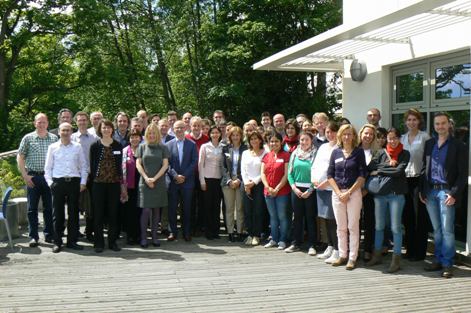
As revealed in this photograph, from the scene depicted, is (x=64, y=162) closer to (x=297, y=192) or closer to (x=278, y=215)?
(x=278, y=215)

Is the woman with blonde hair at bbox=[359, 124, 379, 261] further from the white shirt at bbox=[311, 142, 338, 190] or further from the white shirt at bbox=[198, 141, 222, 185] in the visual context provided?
the white shirt at bbox=[198, 141, 222, 185]

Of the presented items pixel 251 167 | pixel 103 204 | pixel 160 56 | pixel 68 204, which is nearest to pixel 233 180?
pixel 251 167

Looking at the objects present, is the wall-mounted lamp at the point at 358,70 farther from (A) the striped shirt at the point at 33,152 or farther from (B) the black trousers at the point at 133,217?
(A) the striped shirt at the point at 33,152

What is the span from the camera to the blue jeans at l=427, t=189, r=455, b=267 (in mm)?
5570

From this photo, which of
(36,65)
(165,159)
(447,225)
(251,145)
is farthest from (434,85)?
(36,65)

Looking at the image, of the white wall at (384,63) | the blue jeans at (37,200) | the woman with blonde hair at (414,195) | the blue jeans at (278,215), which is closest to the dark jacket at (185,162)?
the blue jeans at (278,215)

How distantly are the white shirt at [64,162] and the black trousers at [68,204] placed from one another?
85mm

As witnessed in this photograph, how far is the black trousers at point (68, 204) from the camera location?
6.74m

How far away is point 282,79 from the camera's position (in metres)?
19.2

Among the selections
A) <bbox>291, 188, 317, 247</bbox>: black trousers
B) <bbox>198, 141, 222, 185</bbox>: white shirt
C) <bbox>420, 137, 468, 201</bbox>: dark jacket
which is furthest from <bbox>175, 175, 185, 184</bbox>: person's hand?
<bbox>420, 137, 468, 201</bbox>: dark jacket

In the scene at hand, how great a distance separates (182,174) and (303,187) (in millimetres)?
2032

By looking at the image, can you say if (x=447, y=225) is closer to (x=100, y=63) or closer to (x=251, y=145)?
(x=251, y=145)

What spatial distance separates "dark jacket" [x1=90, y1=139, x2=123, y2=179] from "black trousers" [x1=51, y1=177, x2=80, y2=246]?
1.08 ft

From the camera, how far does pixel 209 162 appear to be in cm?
754
